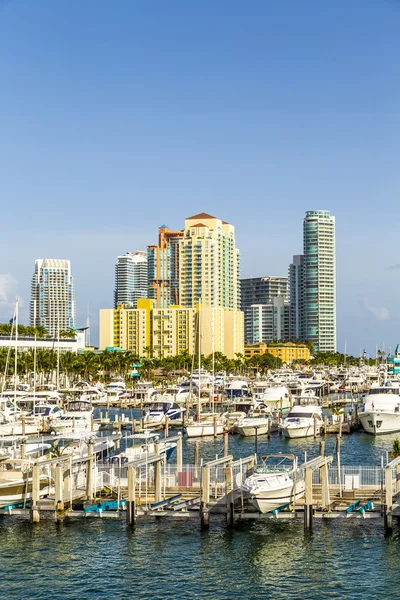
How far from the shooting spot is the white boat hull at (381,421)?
95.7 m

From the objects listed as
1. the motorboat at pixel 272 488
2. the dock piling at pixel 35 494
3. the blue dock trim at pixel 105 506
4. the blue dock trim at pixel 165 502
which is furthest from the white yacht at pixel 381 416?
the dock piling at pixel 35 494

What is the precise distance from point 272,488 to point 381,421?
50021 millimetres

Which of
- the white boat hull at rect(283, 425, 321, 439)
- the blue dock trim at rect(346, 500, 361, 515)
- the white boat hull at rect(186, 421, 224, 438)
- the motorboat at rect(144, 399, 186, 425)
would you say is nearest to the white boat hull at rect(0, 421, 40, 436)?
the motorboat at rect(144, 399, 186, 425)

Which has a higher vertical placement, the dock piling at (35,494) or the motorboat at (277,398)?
the motorboat at (277,398)

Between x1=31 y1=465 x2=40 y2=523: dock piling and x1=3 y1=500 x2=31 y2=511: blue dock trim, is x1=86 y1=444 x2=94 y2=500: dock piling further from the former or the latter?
x1=3 y1=500 x2=31 y2=511: blue dock trim

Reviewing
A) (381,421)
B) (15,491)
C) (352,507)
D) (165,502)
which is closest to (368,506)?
(352,507)

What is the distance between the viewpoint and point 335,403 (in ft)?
447

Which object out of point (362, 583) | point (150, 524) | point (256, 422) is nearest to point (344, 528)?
point (362, 583)

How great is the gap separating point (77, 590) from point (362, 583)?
1326 centimetres

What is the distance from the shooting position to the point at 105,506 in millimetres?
50156

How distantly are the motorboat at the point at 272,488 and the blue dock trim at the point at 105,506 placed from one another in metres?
7.35

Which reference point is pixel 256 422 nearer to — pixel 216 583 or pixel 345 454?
pixel 345 454

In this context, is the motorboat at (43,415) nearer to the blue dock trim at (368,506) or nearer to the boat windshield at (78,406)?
the boat windshield at (78,406)

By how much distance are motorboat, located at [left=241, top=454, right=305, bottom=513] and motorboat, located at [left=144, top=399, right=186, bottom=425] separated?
53981mm
